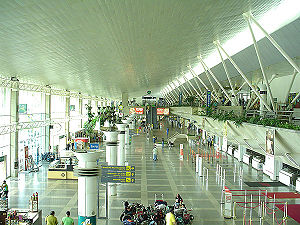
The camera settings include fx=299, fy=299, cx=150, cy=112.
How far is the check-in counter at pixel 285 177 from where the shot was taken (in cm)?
1893

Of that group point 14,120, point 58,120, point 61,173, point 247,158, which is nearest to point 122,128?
point 61,173

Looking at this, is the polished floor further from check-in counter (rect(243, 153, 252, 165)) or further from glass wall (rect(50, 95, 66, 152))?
glass wall (rect(50, 95, 66, 152))

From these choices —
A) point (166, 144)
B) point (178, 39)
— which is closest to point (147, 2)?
point (178, 39)

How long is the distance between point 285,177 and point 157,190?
8.70m

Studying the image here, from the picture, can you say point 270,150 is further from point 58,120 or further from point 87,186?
point 58,120

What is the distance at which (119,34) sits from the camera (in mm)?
11711

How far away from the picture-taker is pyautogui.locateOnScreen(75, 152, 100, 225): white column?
37.6ft

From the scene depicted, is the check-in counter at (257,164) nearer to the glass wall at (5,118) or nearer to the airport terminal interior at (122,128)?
the airport terminal interior at (122,128)

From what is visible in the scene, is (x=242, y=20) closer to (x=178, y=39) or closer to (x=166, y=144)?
(x=178, y=39)

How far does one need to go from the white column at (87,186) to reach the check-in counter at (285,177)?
43.1ft

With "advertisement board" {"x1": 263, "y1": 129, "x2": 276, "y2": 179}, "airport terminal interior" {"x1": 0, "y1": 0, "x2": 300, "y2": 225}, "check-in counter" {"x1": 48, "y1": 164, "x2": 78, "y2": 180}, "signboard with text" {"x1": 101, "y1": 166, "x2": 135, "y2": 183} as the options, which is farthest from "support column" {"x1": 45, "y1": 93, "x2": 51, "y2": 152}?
"advertisement board" {"x1": 263, "y1": 129, "x2": 276, "y2": 179}

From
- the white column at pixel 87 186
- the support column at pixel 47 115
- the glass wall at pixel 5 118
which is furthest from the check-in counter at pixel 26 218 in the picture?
the support column at pixel 47 115

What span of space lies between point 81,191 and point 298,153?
346 inches

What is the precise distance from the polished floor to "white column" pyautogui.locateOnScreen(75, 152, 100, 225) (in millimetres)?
1071
